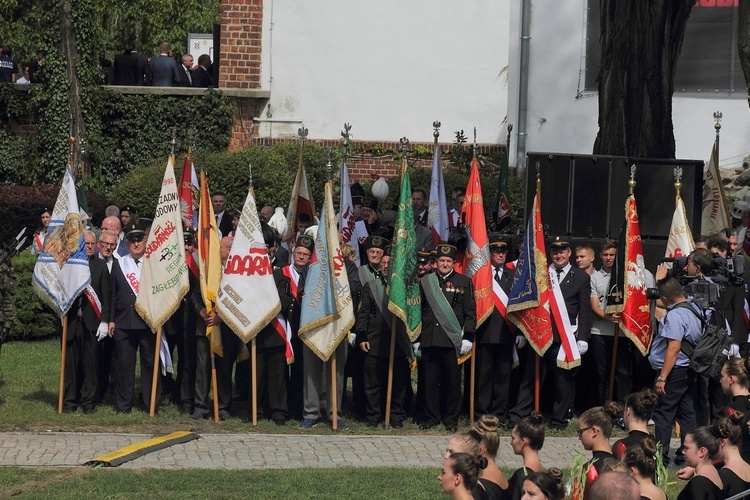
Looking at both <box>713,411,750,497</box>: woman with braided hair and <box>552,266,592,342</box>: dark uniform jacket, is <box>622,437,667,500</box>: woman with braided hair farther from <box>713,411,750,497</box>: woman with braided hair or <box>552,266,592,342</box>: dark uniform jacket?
<box>552,266,592,342</box>: dark uniform jacket

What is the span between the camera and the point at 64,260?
1412 cm

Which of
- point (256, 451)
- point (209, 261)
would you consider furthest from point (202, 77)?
→ point (256, 451)

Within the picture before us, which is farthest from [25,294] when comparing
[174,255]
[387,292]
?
[387,292]

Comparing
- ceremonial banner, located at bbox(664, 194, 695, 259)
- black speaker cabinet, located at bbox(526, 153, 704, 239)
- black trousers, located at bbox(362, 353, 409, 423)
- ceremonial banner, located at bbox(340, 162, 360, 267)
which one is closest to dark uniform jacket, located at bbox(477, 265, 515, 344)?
black trousers, located at bbox(362, 353, 409, 423)

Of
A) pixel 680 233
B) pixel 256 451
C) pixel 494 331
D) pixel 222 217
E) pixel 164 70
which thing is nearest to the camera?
pixel 256 451

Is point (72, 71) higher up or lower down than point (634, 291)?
higher up

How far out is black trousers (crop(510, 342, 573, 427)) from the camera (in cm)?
1374

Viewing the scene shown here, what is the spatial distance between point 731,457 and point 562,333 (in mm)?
5204

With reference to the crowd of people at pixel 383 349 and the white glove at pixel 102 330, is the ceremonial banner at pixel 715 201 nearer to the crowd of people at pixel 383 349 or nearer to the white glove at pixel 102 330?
the crowd of people at pixel 383 349

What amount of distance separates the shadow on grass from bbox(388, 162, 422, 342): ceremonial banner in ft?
12.4

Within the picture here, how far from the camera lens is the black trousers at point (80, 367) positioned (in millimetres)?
14094

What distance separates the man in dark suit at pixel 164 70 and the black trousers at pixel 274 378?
13.6 metres

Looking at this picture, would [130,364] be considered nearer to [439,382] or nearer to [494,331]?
[439,382]

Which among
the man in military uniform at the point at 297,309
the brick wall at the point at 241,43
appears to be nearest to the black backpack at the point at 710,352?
the man in military uniform at the point at 297,309
